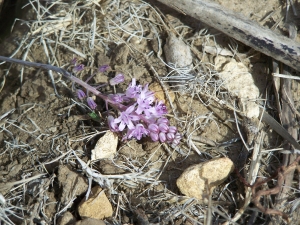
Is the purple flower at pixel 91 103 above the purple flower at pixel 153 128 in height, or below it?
below

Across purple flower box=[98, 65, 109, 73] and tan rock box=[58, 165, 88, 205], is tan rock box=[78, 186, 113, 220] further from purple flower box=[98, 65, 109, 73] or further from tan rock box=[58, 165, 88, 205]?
purple flower box=[98, 65, 109, 73]

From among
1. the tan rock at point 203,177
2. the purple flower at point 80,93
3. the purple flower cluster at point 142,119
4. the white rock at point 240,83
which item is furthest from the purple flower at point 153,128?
the white rock at point 240,83

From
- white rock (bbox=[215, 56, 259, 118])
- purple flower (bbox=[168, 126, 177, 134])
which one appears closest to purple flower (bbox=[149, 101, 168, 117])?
purple flower (bbox=[168, 126, 177, 134])

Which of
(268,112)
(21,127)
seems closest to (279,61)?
(268,112)

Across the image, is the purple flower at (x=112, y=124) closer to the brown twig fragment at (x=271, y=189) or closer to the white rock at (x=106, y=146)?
the white rock at (x=106, y=146)

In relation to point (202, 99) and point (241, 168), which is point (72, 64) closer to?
point (202, 99)

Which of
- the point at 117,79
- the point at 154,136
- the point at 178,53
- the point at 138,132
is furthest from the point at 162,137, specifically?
the point at 178,53

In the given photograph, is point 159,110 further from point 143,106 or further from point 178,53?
point 178,53
